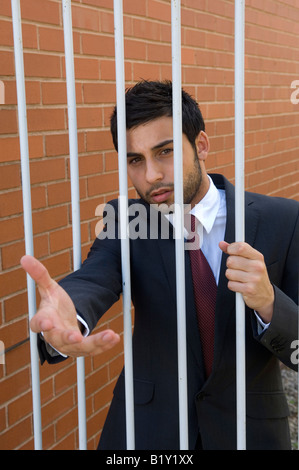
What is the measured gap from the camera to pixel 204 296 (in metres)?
1.74

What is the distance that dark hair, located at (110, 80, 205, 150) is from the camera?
180 cm

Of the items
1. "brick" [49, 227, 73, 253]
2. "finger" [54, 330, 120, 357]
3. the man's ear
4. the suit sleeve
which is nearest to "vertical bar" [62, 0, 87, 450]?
the suit sleeve

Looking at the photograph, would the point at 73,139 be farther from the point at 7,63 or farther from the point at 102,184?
the point at 102,184

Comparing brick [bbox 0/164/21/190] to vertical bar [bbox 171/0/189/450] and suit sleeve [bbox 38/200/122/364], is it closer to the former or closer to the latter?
suit sleeve [bbox 38/200/122/364]

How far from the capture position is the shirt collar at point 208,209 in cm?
179

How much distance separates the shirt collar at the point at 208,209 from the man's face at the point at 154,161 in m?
0.06

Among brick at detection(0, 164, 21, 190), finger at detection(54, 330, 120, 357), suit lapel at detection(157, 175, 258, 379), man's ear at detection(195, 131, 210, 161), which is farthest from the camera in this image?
brick at detection(0, 164, 21, 190)

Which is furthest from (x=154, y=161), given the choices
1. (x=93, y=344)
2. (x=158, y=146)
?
(x=93, y=344)

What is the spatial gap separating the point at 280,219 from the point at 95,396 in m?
1.60

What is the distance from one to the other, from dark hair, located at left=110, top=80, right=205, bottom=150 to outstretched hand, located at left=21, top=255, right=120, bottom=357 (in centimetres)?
70

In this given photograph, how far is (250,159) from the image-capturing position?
427 cm

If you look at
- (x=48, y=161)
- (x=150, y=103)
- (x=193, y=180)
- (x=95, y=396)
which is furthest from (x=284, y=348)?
(x=95, y=396)
